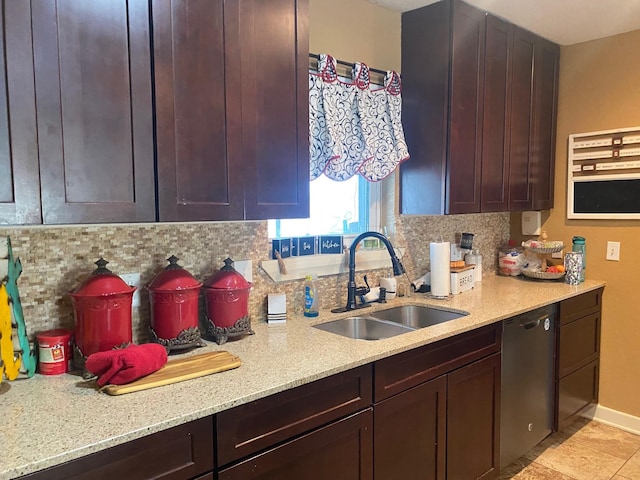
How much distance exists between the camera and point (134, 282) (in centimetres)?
173

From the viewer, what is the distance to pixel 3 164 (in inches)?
46.2

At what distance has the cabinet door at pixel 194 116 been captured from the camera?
4.73ft

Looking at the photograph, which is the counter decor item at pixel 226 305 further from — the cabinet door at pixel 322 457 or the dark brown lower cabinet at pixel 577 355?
the dark brown lower cabinet at pixel 577 355

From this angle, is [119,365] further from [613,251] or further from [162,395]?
[613,251]

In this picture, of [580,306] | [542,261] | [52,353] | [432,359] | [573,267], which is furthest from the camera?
[542,261]

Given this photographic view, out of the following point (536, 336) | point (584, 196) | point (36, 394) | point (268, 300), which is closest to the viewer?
point (36, 394)

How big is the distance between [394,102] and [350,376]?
1.56m

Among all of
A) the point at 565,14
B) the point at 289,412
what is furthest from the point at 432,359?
the point at 565,14

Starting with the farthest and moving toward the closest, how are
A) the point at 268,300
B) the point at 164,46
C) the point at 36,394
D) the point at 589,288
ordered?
the point at 589,288 → the point at 268,300 → the point at 164,46 → the point at 36,394

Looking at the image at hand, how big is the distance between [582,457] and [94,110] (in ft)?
9.88

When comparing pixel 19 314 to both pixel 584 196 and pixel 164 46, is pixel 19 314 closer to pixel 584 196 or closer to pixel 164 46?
pixel 164 46

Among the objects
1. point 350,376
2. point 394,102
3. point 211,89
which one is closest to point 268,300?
point 350,376

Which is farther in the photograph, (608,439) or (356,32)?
(608,439)

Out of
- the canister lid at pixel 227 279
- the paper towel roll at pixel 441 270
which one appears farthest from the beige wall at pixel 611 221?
the canister lid at pixel 227 279
